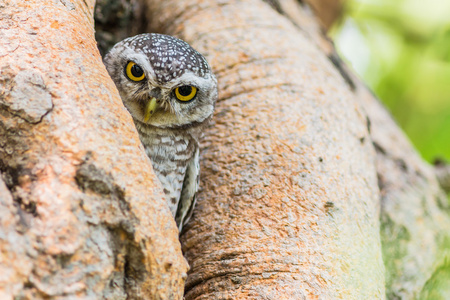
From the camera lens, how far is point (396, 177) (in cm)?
358

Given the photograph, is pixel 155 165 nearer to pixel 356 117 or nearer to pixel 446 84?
pixel 356 117

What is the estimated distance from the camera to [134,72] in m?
2.67

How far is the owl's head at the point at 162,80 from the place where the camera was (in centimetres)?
261

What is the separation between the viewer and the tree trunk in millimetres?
1585

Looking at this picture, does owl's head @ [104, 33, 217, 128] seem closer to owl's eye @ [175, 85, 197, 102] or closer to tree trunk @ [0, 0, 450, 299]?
owl's eye @ [175, 85, 197, 102]

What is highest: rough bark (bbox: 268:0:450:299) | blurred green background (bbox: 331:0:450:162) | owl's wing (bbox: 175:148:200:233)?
blurred green background (bbox: 331:0:450:162)

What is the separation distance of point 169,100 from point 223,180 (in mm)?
576

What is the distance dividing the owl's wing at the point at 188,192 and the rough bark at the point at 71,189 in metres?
0.96

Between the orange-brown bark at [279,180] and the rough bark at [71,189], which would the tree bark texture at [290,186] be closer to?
the orange-brown bark at [279,180]

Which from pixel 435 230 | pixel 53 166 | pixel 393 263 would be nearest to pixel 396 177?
pixel 435 230

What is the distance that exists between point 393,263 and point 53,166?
2.34 metres

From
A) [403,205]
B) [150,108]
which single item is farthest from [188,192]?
[403,205]

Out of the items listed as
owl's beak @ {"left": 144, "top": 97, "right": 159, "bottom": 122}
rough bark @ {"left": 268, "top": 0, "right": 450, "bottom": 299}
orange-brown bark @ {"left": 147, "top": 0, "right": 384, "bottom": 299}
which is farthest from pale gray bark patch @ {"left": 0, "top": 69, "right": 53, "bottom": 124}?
rough bark @ {"left": 268, "top": 0, "right": 450, "bottom": 299}

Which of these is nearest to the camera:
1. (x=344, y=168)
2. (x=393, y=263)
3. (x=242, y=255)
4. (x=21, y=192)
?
(x=21, y=192)
